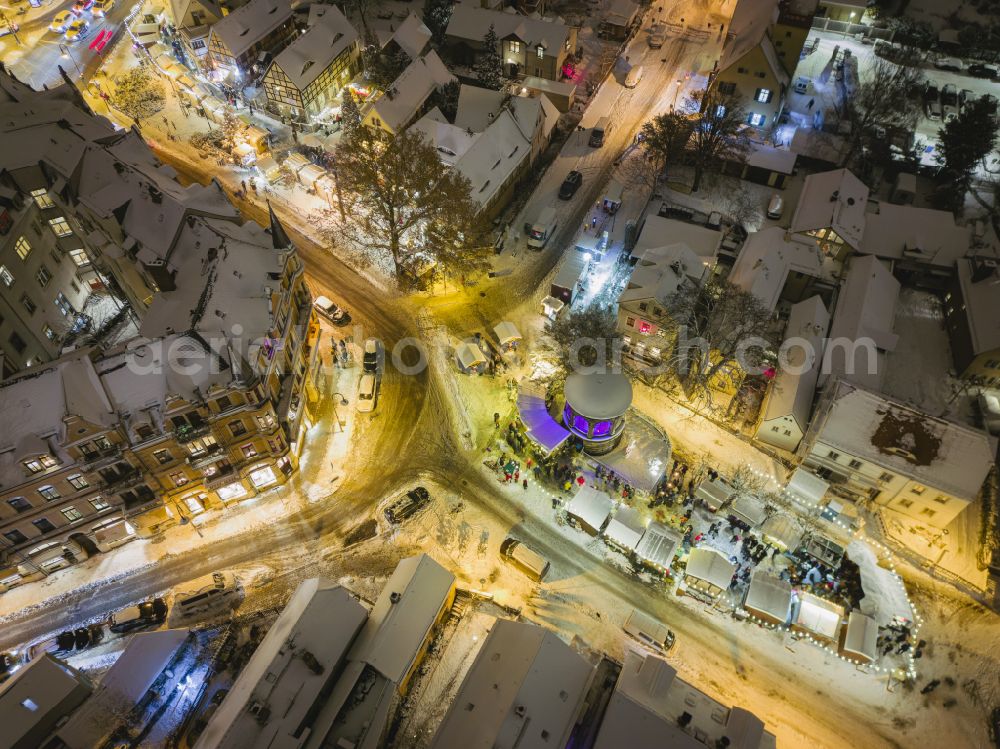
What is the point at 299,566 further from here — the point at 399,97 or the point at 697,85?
the point at 697,85

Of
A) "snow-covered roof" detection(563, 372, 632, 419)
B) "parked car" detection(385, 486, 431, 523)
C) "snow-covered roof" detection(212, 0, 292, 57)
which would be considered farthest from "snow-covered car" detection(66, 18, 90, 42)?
"snow-covered roof" detection(563, 372, 632, 419)

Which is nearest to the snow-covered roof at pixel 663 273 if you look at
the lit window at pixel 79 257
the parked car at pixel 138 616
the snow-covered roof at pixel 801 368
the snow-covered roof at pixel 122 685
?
the snow-covered roof at pixel 801 368

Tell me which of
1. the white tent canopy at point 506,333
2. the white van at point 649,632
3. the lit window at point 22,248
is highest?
the white tent canopy at point 506,333

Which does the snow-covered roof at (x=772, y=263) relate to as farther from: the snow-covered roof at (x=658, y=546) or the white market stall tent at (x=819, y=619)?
the white market stall tent at (x=819, y=619)

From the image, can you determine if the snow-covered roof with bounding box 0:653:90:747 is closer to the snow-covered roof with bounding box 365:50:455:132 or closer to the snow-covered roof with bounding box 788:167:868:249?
the snow-covered roof with bounding box 365:50:455:132

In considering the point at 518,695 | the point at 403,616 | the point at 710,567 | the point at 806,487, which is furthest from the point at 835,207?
the point at 403,616

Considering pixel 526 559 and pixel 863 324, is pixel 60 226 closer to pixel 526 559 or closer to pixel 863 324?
pixel 526 559

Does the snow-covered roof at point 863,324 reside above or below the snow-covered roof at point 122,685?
above
